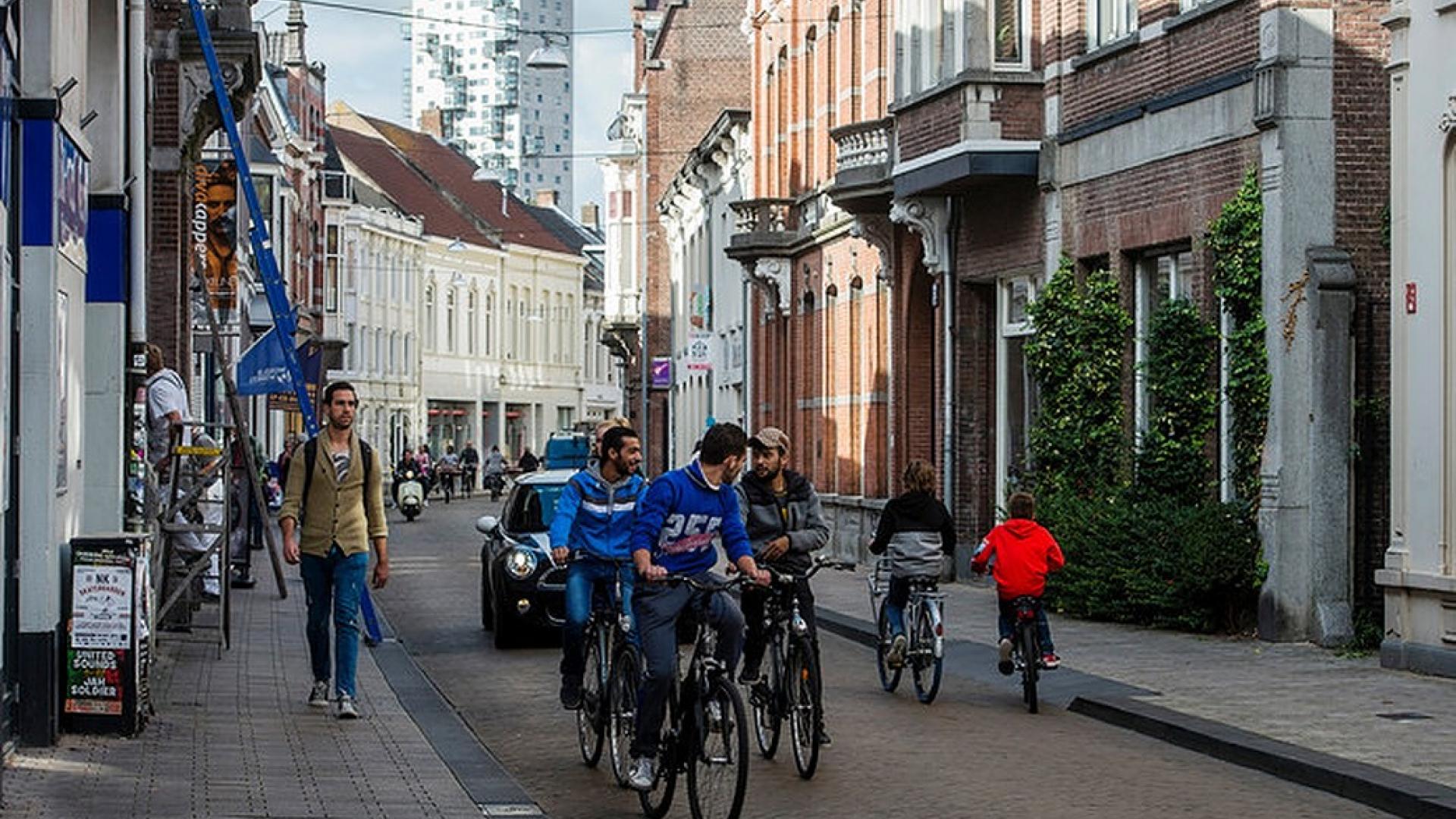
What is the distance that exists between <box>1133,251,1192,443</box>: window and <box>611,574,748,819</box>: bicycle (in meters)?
11.5

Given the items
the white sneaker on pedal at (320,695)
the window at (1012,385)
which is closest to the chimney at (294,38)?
the window at (1012,385)

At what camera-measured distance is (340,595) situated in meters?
14.8

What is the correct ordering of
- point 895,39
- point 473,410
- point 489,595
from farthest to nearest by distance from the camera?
1. point 473,410
2. point 895,39
3. point 489,595

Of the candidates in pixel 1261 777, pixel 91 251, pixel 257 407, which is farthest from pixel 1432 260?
pixel 257 407

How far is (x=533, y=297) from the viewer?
366ft

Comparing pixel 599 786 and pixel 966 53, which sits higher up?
pixel 966 53

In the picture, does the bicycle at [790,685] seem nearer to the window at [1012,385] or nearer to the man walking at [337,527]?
the man walking at [337,527]

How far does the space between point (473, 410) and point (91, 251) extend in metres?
91.4

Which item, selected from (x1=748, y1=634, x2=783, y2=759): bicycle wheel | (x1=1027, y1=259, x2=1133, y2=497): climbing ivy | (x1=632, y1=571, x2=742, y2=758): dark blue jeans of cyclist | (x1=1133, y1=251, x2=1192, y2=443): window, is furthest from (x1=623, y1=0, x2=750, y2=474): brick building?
(x1=632, y1=571, x2=742, y2=758): dark blue jeans of cyclist

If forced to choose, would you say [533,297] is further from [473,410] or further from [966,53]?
[966,53]

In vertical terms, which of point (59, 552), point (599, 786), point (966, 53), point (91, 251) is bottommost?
point (599, 786)

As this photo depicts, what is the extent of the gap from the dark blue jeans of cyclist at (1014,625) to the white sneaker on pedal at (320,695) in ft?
14.0

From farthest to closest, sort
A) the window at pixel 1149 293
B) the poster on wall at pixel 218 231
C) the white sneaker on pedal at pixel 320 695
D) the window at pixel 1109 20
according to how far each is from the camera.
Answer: the poster on wall at pixel 218 231, the window at pixel 1109 20, the window at pixel 1149 293, the white sneaker on pedal at pixel 320 695

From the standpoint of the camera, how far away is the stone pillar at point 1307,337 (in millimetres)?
19422
